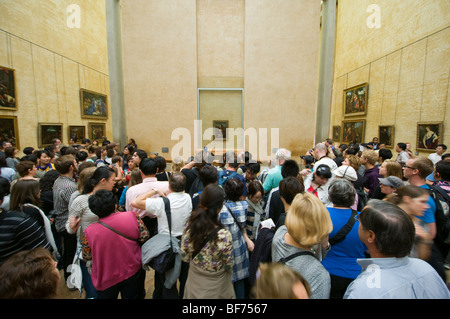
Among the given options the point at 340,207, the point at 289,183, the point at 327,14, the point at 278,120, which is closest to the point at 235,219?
the point at 289,183

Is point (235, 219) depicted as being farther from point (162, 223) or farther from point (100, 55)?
point (100, 55)

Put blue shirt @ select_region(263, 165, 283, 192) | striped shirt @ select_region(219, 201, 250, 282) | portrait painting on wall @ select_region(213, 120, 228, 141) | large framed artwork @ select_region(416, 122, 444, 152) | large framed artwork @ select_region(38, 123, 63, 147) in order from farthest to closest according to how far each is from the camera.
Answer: portrait painting on wall @ select_region(213, 120, 228, 141)
large framed artwork @ select_region(38, 123, 63, 147)
large framed artwork @ select_region(416, 122, 444, 152)
blue shirt @ select_region(263, 165, 283, 192)
striped shirt @ select_region(219, 201, 250, 282)

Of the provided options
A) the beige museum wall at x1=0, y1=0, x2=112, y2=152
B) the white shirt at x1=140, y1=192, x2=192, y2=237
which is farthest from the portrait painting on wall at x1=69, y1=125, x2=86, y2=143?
the white shirt at x1=140, y1=192, x2=192, y2=237

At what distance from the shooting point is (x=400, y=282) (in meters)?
1.28

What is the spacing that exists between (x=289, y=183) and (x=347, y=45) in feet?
54.2

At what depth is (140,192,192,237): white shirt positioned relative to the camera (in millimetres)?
2451

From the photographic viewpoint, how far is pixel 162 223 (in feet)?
8.27

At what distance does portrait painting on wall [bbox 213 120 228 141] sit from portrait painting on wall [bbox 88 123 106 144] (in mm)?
7732

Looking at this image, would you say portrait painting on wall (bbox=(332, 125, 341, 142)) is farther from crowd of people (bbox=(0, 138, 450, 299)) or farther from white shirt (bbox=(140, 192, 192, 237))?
white shirt (bbox=(140, 192, 192, 237))

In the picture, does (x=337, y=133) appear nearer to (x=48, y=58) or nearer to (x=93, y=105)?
(x=93, y=105)

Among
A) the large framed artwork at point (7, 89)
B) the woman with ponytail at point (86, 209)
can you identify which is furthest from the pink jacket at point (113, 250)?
the large framed artwork at point (7, 89)

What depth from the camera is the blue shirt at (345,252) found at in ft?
6.73

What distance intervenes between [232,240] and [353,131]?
46.4 ft

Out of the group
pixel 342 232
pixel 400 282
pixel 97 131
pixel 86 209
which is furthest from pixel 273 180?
pixel 97 131
